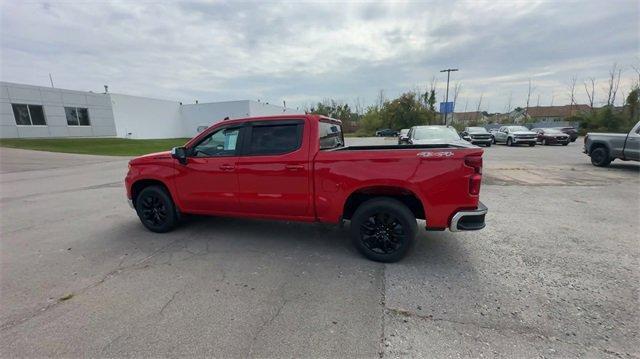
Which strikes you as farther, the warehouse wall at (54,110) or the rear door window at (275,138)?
the warehouse wall at (54,110)

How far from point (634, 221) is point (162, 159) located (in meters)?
8.20

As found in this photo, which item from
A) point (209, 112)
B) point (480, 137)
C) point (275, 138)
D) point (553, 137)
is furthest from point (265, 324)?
point (209, 112)

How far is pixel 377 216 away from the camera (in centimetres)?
380

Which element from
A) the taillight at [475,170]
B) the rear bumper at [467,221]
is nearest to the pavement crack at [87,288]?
the rear bumper at [467,221]

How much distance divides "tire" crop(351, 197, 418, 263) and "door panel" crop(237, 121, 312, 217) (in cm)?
75

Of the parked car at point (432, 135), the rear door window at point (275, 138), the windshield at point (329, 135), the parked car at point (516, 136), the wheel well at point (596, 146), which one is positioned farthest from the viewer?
the parked car at point (516, 136)

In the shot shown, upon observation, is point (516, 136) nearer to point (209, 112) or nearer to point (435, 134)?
point (435, 134)

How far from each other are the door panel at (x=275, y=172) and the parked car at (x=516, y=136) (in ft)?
80.6

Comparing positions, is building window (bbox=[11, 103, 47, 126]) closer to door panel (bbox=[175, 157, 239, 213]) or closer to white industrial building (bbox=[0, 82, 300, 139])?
white industrial building (bbox=[0, 82, 300, 139])

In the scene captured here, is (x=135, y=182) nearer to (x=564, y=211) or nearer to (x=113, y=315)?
(x=113, y=315)

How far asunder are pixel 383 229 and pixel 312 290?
3.95ft

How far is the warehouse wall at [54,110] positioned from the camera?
22.6 metres

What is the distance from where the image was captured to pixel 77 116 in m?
27.6

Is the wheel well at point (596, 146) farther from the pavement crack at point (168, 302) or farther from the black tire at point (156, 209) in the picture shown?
the pavement crack at point (168, 302)
